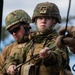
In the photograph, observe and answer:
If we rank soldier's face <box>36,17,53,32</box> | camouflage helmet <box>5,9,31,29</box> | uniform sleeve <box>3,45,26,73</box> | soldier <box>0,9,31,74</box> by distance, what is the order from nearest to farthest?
soldier's face <box>36,17,53,32</box>, uniform sleeve <box>3,45,26,73</box>, soldier <box>0,9,31,74</box>, camouflage helmet <box>5,9,31,29</box>

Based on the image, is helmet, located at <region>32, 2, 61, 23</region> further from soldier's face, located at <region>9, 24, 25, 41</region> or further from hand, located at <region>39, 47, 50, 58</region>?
hand, located at <region>39, 47, 50, 58</region>

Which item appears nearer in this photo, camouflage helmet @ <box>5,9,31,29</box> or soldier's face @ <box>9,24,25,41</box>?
soldier's face @ <box>9,24,25,41</box>

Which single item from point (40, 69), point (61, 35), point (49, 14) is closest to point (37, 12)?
point (49, 14)

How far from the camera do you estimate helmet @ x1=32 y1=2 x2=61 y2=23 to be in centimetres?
446

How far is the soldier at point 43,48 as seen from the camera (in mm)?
4106

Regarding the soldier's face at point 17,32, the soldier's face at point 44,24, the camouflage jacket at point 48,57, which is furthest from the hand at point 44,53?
the soldier's face at point 17,32

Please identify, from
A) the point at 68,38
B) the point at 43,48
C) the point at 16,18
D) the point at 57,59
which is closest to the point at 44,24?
the point at 43,48

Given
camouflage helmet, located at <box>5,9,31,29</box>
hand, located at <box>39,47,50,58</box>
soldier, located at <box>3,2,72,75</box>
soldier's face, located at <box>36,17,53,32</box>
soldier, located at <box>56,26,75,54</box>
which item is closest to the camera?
soldier, located at <box>56,26,75,54</box>

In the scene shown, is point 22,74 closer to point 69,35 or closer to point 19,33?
point 19,33

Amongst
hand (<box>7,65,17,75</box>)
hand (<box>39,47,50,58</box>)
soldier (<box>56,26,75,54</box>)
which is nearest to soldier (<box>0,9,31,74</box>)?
hand (<box>7,65,17,75</box>)

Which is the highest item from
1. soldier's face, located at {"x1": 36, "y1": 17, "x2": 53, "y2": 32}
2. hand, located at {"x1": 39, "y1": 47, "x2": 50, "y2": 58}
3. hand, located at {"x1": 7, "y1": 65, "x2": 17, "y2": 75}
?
soldier's face, located at {"x1": 36, "y1": 17, "x2": 53, "y2": 32}

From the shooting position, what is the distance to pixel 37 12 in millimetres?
4559

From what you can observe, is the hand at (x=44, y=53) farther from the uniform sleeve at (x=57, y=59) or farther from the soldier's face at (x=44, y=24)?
the soldier's face at (x=44, y=24)

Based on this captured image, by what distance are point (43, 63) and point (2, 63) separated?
908 millimetres
